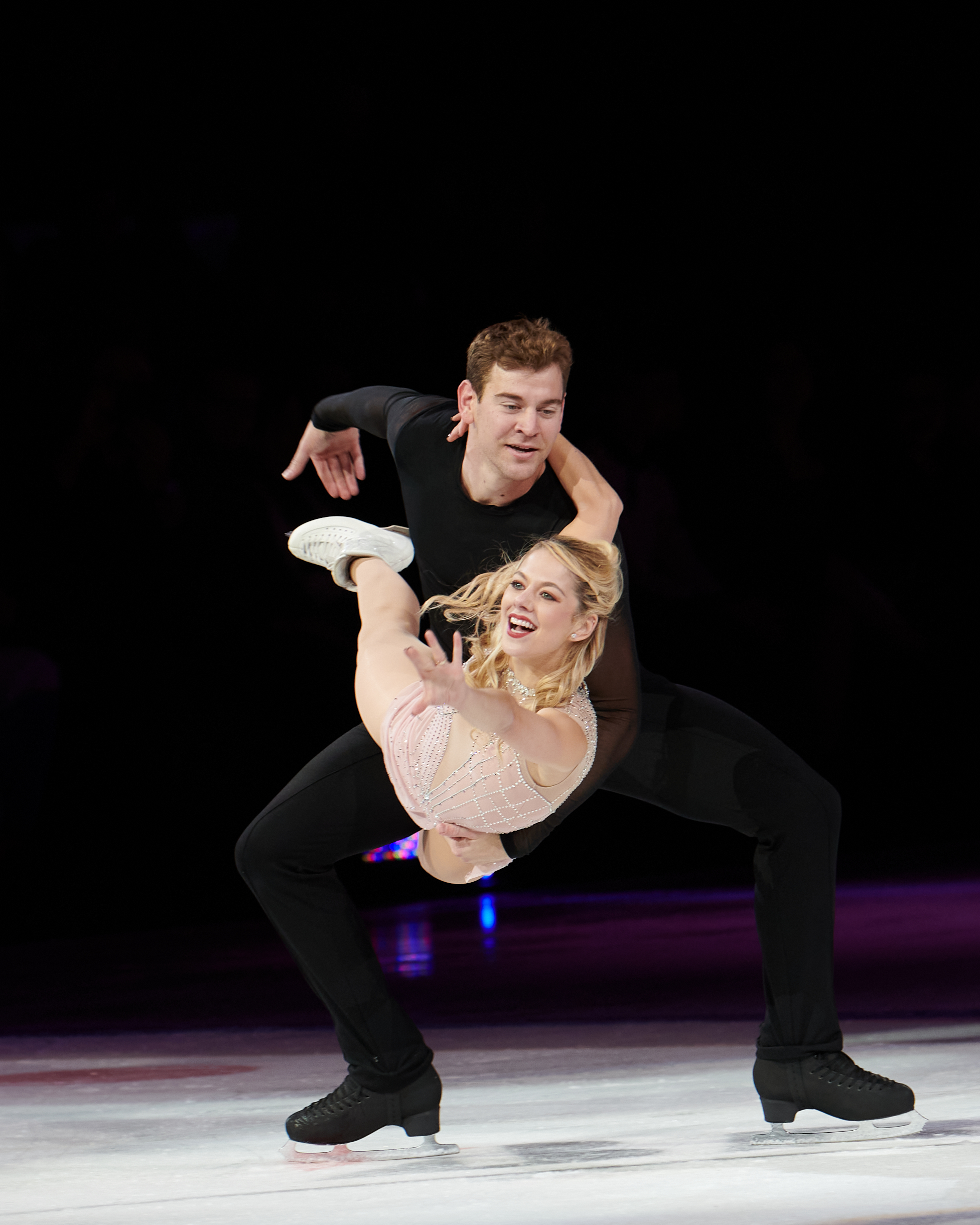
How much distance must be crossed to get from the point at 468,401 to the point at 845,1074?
4.27 ft

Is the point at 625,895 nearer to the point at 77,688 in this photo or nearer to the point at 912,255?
the point at 77,688

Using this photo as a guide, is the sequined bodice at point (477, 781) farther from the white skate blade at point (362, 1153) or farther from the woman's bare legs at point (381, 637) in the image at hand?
the white skate blade at point (362, 1153)

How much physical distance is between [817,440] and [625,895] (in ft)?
6.40

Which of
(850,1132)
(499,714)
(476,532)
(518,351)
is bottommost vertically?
(850,1132)

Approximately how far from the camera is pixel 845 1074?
9.91ft

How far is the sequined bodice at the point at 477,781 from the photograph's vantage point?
9.61 ft

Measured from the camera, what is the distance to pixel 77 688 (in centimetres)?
532

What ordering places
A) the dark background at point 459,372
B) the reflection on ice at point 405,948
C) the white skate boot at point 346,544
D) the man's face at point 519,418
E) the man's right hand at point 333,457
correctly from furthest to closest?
the dark background at point 459,372 → the reflection on ice at point 405,948 → the man's right hand at point 333,457 → the white skate boot at point 346,544 → the man's face at point 519,418

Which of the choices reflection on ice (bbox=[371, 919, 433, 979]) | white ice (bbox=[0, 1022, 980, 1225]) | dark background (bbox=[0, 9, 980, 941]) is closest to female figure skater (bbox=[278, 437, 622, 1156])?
white ice (bbox=[0, 1022, 980, 1225])

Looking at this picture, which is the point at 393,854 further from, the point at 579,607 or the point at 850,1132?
the point at 579,607

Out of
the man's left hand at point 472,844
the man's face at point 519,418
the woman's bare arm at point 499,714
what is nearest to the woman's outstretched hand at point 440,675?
the woman's bare arm at point 499,714

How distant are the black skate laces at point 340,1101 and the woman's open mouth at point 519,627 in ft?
2.73

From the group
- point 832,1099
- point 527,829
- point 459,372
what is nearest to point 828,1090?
point 832,1099

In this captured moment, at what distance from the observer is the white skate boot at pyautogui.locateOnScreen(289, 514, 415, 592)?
3412 mm
